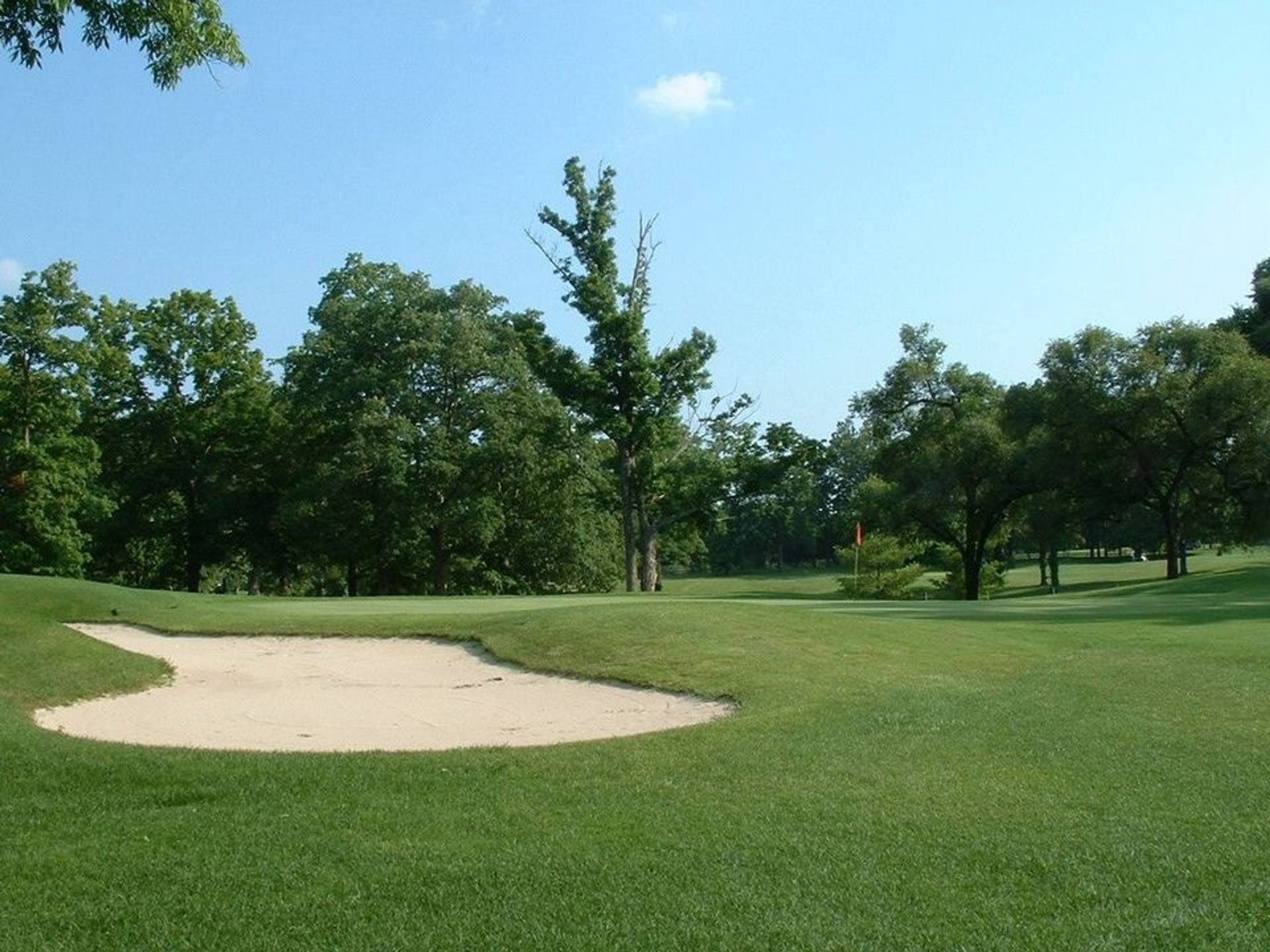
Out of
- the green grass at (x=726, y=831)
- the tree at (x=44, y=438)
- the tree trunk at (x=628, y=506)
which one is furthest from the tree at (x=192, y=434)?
the green grass at (x=726, y=831)

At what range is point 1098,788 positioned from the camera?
26.9 feet

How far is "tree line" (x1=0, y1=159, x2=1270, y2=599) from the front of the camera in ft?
162

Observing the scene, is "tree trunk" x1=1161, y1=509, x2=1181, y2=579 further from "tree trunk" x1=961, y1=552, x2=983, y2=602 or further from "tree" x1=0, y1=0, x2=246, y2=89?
"tree" x1=0, y1=0, x2=246, y2=89

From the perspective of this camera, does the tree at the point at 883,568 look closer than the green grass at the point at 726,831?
No

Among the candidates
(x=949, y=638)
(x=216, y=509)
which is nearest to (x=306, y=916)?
(x=949, y=638)

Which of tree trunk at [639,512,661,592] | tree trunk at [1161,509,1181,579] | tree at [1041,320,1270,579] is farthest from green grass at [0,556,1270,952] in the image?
tree trunk at [639,512,661,592]

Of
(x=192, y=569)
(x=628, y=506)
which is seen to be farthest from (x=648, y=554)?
(x=192, y=569)

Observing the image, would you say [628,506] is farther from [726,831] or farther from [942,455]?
[726,831]

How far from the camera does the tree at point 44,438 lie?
4912 centimetres

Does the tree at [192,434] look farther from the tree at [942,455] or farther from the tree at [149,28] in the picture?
the tree at [149,28]

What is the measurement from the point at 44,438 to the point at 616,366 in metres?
24.4

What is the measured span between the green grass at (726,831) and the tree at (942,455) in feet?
136

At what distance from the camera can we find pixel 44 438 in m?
51.0

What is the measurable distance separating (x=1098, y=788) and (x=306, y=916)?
17.4 feet
